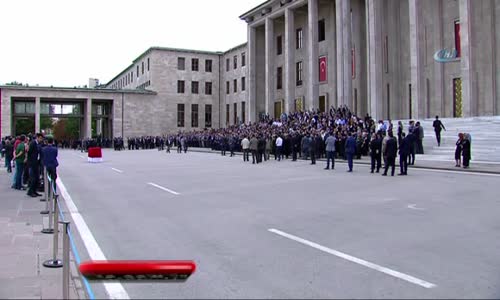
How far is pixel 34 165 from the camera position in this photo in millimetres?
13523

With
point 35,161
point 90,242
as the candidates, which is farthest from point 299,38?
point 90,242

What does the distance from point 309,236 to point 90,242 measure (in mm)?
3429

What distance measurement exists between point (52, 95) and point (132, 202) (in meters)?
58.2

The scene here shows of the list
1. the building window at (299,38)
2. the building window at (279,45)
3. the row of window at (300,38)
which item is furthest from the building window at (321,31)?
the building window at (279,45)

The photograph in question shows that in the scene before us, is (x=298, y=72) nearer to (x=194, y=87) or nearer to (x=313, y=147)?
(x=194, y=87)

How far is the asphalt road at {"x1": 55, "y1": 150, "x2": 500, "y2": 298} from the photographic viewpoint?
521cm

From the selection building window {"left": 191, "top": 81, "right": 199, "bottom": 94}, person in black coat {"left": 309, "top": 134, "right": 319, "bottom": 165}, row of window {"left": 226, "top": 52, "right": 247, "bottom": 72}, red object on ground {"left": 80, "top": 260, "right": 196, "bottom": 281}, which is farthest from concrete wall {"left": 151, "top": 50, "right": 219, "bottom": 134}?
red object on ground {"left": 80, "top": 260, "right": 196, "bottom": 281}

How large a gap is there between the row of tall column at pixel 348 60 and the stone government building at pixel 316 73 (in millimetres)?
84

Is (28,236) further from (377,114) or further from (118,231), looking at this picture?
(377,114)

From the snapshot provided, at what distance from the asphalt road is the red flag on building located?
109 feet

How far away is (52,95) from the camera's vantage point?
2530 inches

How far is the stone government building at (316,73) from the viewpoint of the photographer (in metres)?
32.4

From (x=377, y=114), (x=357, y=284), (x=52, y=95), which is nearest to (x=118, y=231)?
(x=357, y=284)

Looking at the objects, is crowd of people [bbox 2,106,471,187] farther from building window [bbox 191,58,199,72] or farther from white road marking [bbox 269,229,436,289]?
building window [bbox 191,58,199,72]
